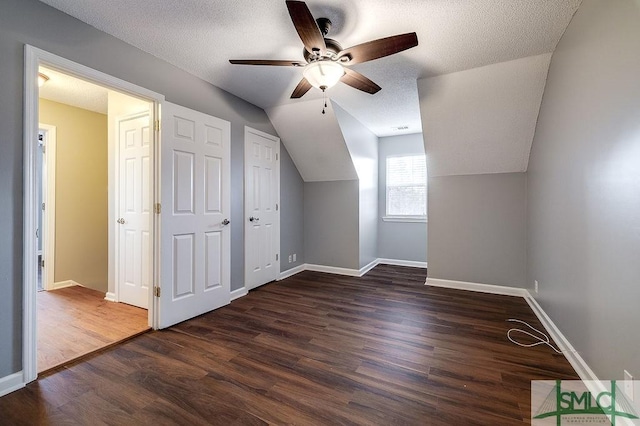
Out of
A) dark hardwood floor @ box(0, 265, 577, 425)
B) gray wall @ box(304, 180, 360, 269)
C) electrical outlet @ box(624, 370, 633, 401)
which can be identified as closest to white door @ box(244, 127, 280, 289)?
gray wall @ box(304, 180, 360, 269)

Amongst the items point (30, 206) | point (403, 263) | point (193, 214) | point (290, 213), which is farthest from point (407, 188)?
point (30, 206)

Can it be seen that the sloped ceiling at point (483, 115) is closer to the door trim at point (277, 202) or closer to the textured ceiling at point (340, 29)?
the textured ceiling at point (340, 29)

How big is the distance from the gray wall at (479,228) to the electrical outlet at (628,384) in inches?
92.2

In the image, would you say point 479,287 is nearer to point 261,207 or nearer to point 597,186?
point 597,186

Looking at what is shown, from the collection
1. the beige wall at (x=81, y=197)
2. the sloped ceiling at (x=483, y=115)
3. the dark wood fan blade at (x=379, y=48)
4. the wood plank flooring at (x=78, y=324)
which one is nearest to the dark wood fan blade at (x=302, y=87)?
the dark wood fan blade at (x=379, y=48)

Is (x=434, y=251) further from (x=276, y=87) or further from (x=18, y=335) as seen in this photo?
(x=18, y=335)

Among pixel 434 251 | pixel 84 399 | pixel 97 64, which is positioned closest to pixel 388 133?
pixel 434 251

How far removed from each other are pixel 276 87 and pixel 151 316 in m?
2.72

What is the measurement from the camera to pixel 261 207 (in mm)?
3850

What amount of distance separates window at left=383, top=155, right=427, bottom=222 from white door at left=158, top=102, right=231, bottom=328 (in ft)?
10.6

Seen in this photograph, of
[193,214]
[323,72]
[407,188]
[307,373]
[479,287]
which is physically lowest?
[307,373]

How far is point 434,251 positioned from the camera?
392 cm

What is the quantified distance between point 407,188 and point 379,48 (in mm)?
3604

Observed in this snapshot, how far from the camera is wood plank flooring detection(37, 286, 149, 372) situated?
2.12m
